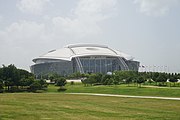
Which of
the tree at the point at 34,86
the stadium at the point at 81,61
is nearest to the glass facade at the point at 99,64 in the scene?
the stadium at the point at 81,61

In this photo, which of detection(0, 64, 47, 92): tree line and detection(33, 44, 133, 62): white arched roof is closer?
detection(0, 64, 47, 92): tree line

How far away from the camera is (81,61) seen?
13975 centimetres

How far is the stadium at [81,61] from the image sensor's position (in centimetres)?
13925

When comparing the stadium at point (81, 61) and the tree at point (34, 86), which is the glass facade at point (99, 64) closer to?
the stadium at point (81, 61)

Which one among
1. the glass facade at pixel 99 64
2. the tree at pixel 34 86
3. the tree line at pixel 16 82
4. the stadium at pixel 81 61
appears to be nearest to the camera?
the tree at pixel 34 86

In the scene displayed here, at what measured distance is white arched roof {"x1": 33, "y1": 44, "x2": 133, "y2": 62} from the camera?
141m

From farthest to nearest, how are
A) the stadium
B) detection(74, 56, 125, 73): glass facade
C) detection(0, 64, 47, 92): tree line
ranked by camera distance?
1. detection(74, 56, 125, 73): glass facade
2. the stadium
3. detection(0, 64, 47, 92): tree line

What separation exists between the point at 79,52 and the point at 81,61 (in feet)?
20.0

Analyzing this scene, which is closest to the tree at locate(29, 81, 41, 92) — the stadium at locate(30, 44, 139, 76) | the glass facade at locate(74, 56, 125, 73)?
the stadium at locate(30, 44, 139, 76)

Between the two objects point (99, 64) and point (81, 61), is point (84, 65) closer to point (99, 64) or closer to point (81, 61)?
point (81, 61)

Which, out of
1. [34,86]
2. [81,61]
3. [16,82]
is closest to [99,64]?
[81,61]

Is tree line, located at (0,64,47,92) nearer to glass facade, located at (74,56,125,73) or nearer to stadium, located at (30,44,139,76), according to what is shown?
stadium, located at (30,44,139,76)

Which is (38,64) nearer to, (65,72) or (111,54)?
(65,72)

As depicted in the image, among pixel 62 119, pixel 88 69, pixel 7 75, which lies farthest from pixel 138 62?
pixel 62 119
